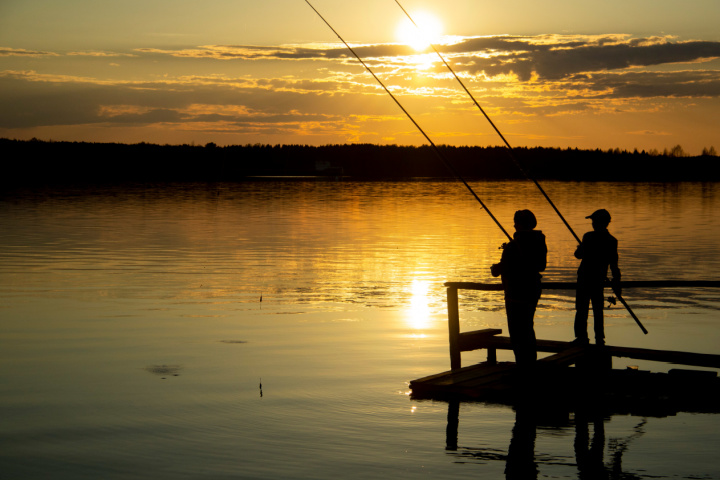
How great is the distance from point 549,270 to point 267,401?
1568 centimetres

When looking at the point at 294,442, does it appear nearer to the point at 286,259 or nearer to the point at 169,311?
the point at 169,311

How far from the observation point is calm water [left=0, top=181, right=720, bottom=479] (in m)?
8.91

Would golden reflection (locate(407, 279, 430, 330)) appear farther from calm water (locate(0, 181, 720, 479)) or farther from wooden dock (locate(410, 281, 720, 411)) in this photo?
wooden dock (locate(410, 281, 720, 411))

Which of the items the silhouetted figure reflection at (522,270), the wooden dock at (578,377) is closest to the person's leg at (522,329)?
the silhouetted figure reflection at (522,270)

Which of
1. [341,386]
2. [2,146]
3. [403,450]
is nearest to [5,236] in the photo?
[341,386]

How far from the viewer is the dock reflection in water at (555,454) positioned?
28.0 feet

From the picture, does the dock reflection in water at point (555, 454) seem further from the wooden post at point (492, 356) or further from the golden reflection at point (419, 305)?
the golden reflection at point (419, 305)

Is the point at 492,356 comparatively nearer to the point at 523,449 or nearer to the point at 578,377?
the point at 578,377

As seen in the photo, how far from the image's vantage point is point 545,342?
1198cm

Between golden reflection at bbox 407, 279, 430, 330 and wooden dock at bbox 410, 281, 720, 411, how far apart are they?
4622 mm

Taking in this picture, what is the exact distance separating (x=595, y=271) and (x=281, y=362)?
477 cm

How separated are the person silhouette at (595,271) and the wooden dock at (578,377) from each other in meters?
0.23

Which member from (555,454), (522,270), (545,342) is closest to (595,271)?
(545,342)

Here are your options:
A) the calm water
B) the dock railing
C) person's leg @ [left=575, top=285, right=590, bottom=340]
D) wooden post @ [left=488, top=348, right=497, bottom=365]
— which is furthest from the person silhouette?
the calm water
